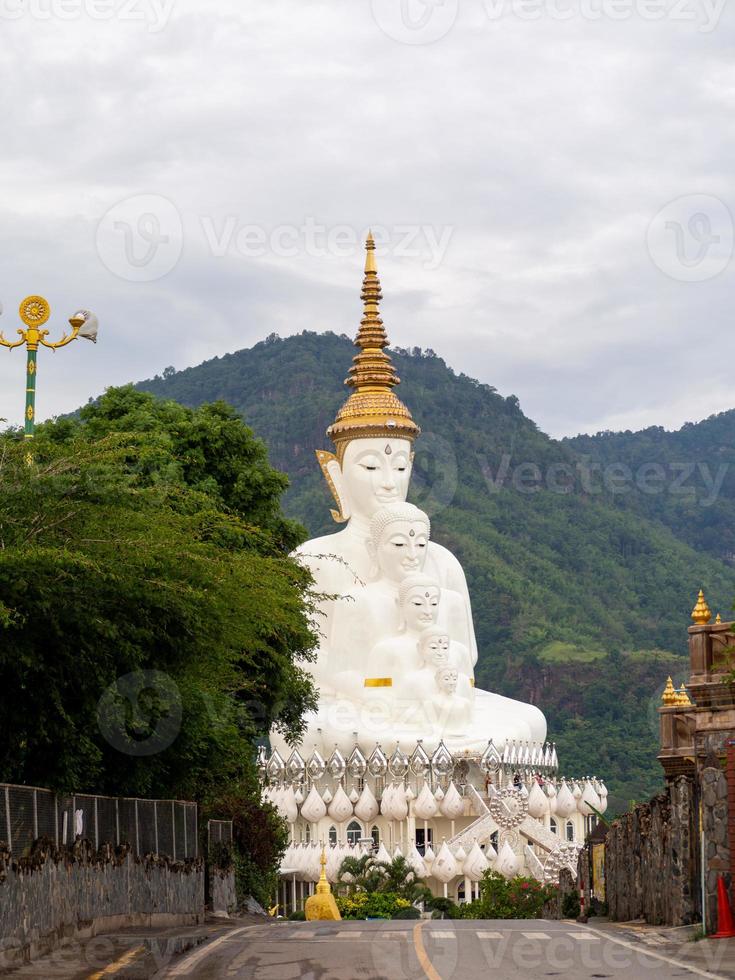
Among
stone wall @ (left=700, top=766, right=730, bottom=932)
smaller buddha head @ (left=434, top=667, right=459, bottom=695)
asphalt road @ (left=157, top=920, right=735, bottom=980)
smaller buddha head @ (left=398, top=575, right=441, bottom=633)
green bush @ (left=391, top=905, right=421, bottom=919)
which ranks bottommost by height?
green bush @ (left=391, top=905, right=421, bottom=919)

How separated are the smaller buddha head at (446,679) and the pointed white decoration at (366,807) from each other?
436cm

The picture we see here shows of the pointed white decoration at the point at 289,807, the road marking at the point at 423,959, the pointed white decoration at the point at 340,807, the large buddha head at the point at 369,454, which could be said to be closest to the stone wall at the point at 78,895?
the road marking at the point at 423,959

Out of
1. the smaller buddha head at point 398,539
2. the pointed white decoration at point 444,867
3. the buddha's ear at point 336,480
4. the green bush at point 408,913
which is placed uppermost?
the buddha's ear at point 336,480

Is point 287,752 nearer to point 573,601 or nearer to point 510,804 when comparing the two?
point 510,804

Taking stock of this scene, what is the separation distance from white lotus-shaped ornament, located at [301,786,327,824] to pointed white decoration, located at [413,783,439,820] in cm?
301

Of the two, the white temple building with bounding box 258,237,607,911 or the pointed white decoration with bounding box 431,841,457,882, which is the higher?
the white temple building with bounding box 258,237,607,911

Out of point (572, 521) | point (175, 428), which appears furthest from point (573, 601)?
point (175, 428)

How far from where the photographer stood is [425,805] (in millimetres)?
53688

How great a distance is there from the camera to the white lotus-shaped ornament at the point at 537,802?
54750 millimetres

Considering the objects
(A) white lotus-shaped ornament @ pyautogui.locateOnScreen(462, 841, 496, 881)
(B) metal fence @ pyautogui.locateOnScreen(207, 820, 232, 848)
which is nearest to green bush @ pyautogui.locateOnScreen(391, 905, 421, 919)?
(A) white lotus-shaped ornament @ pyautogui.locateOnScreen(462, 841, 496, 881)

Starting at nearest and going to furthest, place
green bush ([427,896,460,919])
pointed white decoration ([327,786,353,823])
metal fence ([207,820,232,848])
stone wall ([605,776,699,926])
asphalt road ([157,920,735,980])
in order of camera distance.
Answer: asphalt road ([157,920,735,980]), stone wall ([605,776,699,926]), metal fence ([207,820,232,848]), green bush ([427,896,460,919]), pointed white decoration ([327,786,353,823])

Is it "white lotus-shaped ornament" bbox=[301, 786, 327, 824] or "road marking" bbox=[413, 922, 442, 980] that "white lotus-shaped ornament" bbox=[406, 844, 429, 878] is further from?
"road marking" bbox=[413, 922, 442, 980]

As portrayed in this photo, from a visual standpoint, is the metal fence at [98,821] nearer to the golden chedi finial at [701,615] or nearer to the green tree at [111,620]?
the green tree at [111,620]

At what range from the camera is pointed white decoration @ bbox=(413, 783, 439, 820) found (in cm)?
5359
